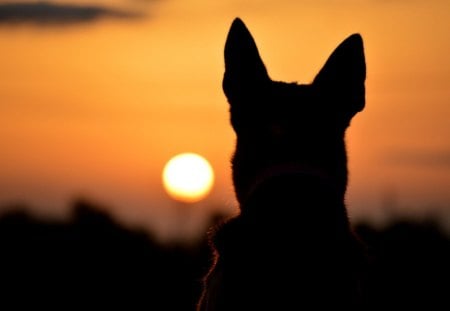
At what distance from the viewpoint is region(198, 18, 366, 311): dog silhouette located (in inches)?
354

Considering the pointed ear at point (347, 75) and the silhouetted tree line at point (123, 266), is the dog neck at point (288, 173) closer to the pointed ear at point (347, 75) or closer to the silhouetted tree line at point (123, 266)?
the pointed ear at point (347, 75)

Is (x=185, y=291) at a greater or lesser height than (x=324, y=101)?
lesser

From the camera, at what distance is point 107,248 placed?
31.4m

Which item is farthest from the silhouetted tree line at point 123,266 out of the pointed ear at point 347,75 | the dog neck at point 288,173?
the dog neck at point 288,173

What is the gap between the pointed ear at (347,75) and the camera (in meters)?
10.5

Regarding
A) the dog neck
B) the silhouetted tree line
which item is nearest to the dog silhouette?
the dog neck

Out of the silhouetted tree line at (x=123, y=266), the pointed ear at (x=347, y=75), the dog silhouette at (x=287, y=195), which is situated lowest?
the silhouetted tree line at (x=123, y=266)

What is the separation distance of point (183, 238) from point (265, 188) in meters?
25.6

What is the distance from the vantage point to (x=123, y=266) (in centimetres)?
2930

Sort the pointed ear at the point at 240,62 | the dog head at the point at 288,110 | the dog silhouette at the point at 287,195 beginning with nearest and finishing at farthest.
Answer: the dog silhouette at the point at 287,195 → the dog head at the point at 288,110 → the pointed ear at the point at 240,62

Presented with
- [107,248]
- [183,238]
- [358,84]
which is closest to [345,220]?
[358,84]

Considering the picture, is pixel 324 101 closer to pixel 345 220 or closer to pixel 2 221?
pixel 345 220

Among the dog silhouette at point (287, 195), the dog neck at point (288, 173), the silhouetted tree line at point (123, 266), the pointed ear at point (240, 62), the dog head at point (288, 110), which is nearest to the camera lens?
the dog silhouette at point (287, 195)

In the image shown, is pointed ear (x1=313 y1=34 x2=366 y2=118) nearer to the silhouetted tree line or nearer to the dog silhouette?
the dog silhouette
